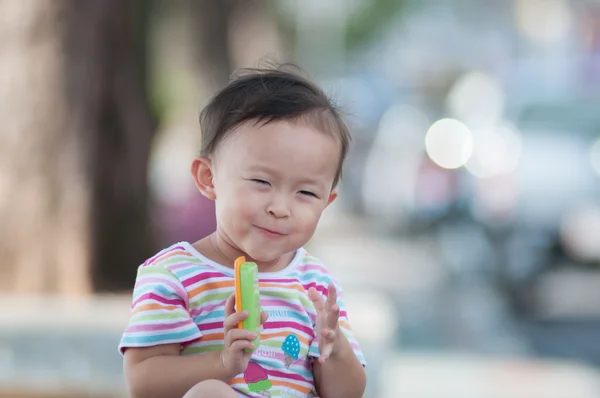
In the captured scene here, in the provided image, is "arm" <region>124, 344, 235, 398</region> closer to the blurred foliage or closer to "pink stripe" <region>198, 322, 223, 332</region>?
"pink stripe" <region>198, 322, 223, 332</region>

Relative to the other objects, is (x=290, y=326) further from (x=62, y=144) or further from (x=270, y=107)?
(x=62, y=144)

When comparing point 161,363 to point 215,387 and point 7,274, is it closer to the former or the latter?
point 215,387

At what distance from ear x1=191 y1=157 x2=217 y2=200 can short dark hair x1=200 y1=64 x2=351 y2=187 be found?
2 centimetres

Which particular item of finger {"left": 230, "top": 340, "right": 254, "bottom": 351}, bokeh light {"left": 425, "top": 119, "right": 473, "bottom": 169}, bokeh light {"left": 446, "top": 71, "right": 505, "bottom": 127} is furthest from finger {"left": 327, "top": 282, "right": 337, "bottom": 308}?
bokeh light {"left": 446, "top": 71, "right": 505, "bottom": 127}

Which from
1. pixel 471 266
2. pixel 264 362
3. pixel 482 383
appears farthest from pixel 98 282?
pixel 471 266

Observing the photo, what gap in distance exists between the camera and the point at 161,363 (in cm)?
243

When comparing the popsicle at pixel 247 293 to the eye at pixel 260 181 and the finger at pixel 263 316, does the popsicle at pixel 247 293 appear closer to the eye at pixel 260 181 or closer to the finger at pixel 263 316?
the finger at pixel 263 316

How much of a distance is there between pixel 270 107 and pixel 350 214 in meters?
22.1

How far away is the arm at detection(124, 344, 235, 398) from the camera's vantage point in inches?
94.5

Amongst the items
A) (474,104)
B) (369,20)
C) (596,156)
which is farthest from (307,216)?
(369,20)

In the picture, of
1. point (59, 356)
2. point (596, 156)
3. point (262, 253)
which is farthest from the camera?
point (596, 156)

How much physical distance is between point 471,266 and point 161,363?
11919mm

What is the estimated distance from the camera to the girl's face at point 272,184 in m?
2.49

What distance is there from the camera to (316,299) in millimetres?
2467
